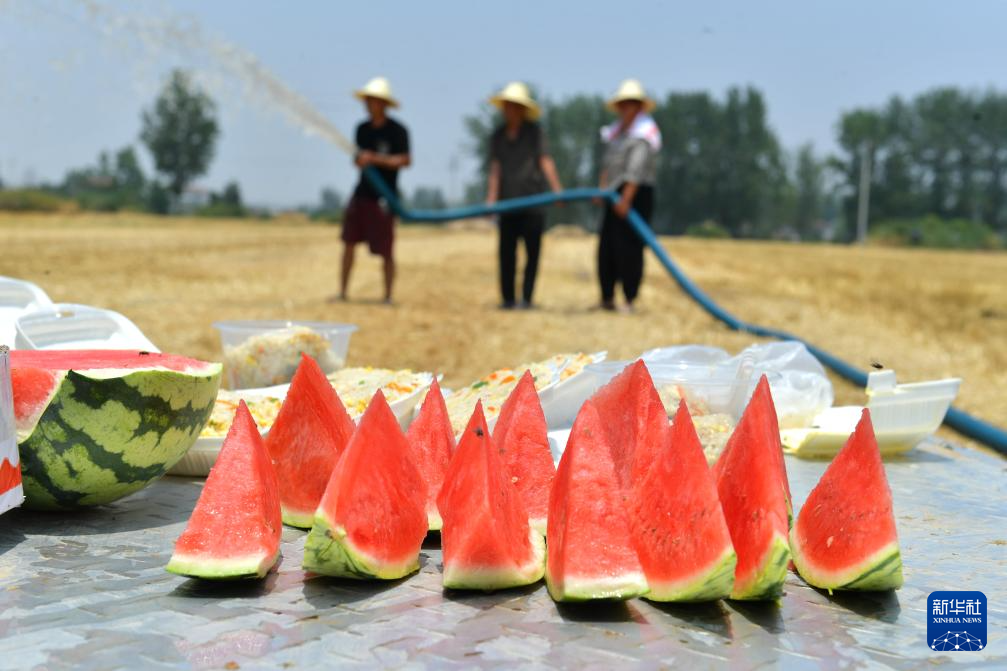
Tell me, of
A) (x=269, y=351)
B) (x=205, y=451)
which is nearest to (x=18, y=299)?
(x=269, y=351)

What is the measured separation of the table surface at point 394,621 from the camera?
177 cm

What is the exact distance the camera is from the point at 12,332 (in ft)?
10.7

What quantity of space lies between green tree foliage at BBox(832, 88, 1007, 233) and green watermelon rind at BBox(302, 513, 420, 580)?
8795 centimetres

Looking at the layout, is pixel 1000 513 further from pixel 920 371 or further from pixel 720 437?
pixel 920 371

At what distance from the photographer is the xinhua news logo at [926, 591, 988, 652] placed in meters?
1.91

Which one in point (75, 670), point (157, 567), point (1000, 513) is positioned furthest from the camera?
point (1000, 513)

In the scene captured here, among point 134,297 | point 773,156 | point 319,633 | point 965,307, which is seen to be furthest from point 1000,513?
point 773,156

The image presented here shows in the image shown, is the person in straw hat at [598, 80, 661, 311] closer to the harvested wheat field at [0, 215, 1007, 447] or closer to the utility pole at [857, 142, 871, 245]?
the harvested wheat field at [0, 215, 1007, 447]

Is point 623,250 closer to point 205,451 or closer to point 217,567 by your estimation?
point 205,451

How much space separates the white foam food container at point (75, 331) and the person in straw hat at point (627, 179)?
670 cm

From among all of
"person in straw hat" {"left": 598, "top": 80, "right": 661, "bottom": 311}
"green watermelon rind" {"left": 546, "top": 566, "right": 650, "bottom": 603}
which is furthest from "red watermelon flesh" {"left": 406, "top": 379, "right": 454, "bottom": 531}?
"person in straw hat" {"left": 598, "top": 80, "right": 661, "bottom": 311}

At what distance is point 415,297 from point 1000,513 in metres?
9.92

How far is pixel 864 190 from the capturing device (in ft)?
264

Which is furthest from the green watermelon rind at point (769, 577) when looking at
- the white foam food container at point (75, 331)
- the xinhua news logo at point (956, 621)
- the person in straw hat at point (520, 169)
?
the person in straw hat at point (520, 169)
